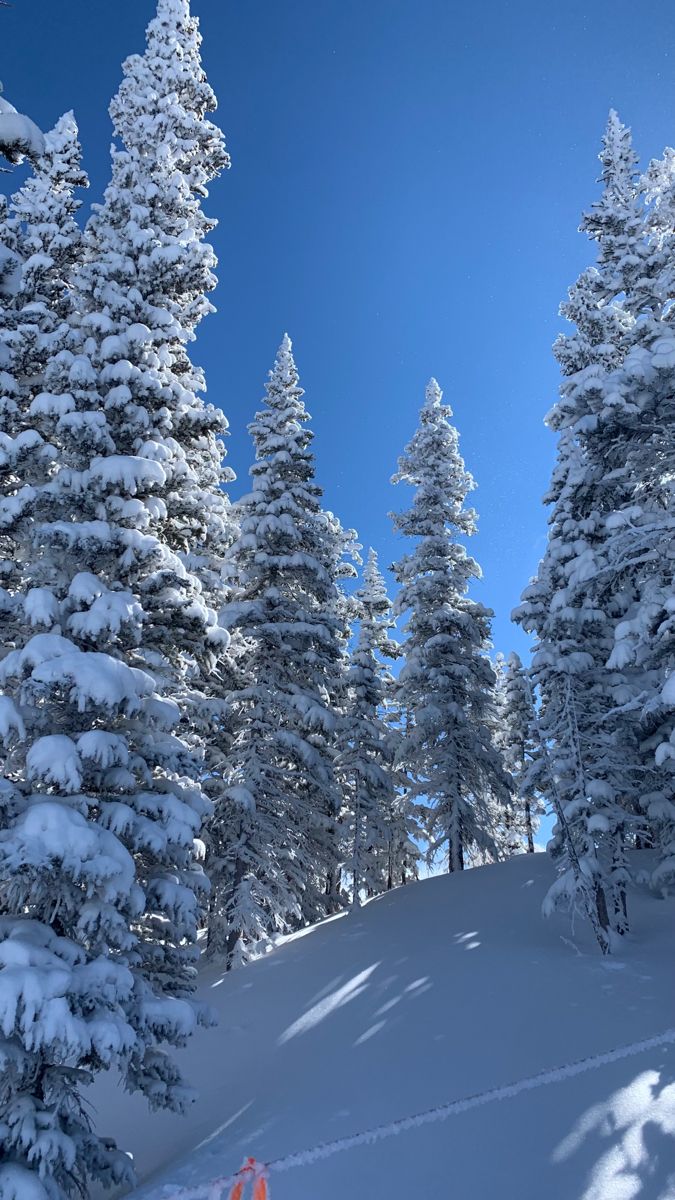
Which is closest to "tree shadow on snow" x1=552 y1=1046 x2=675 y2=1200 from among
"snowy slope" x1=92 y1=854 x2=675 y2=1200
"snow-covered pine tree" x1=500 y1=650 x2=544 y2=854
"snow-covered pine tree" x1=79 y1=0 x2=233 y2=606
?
"snowy slope" x1=92 y1=854 x2=675 y2=1200

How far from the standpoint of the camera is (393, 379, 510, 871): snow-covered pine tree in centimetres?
2239

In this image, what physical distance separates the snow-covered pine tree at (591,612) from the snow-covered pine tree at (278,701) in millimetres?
6424

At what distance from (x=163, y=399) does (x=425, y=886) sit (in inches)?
670

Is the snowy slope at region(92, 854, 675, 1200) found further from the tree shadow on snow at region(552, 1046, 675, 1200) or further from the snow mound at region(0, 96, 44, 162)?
the snow mound at region(0, 96, 44, 162)

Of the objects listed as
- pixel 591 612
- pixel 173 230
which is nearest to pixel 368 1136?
pixel 591 612

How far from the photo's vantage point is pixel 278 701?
61.5 feet

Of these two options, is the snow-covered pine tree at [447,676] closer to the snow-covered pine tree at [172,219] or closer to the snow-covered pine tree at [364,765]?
the snow-covered pine tree at [364,765]

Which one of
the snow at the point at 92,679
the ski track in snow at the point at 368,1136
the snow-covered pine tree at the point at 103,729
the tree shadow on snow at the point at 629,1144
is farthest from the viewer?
the snow at the point at 92,679

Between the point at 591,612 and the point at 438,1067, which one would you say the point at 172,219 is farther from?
the point at 438,1067

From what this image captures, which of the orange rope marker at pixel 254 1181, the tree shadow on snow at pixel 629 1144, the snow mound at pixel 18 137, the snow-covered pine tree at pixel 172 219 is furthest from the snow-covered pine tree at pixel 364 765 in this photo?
the snow mound at pixel 18 137

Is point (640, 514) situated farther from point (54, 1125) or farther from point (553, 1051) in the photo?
point (54, 1125)

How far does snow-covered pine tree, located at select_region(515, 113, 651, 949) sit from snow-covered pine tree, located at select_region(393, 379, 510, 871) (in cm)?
568

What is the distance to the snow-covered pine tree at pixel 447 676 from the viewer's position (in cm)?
2239

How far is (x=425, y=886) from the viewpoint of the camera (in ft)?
68.7
